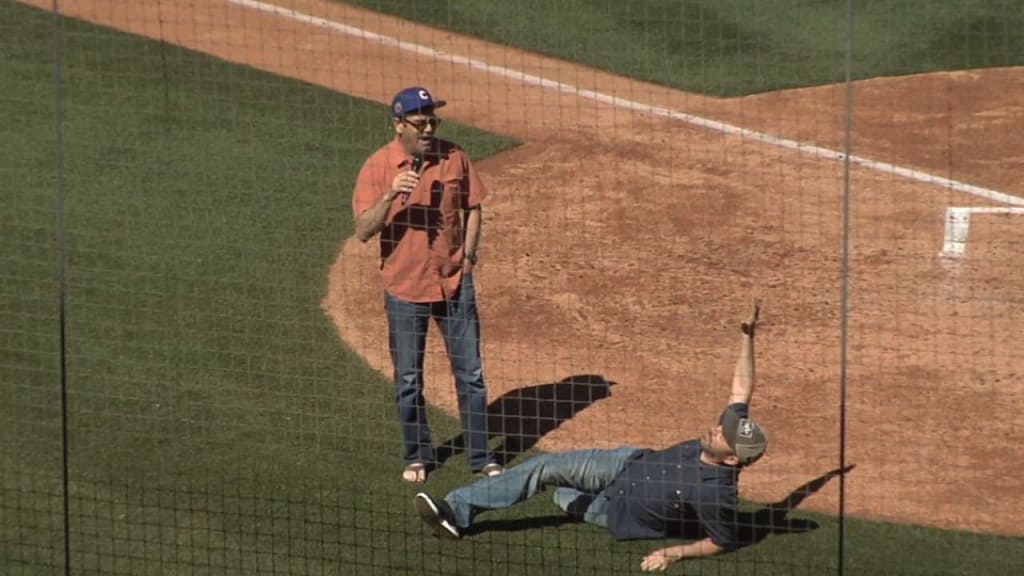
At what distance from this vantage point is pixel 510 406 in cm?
1064

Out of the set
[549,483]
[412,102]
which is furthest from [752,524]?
[412,102]

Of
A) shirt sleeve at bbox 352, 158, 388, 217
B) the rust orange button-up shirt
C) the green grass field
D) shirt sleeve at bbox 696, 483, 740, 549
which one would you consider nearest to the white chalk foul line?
the green grass field

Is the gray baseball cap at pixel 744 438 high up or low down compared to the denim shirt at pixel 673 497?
up

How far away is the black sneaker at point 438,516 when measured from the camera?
881 cm

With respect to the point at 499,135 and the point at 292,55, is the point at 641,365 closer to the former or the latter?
the point at 499,135

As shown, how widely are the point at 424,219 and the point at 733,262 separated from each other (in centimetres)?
356

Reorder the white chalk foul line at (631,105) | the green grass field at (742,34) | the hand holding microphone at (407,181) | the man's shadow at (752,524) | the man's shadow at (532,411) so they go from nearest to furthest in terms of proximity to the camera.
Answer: the man's shadow at (752,524) → the hand holding microphone at (407,181) → the man's shadow at (532,411) → the white chalk foul line at (631,105) → the green grass field at (742,34)

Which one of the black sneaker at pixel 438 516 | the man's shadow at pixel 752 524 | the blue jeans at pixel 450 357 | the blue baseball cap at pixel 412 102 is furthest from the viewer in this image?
the blue jeans at pixel 450 357

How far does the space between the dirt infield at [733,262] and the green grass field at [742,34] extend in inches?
14.5

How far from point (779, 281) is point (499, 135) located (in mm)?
3532

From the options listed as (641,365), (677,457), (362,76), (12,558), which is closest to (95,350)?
(12,558)

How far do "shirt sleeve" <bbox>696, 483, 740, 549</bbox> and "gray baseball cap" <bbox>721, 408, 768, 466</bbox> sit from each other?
8.4 inches

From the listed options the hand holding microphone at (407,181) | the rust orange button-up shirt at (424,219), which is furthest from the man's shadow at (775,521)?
the hand holding microphone at (407,181)

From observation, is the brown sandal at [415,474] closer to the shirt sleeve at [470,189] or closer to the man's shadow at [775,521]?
the shirt sleeve at [470,189]
